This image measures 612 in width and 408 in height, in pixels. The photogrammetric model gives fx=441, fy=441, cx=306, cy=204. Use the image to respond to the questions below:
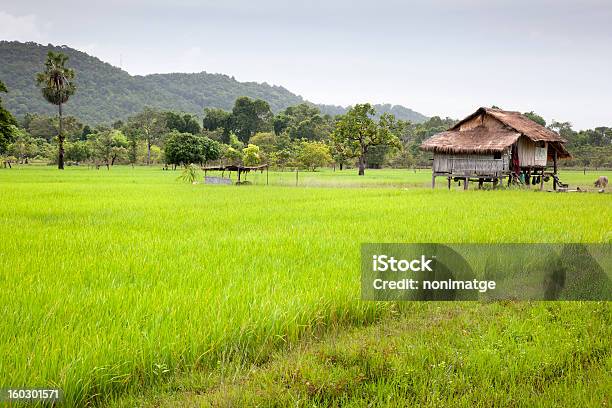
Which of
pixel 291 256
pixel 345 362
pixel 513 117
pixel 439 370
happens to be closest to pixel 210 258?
pixel 291 256

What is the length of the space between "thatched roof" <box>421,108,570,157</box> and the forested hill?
9234 centimetres

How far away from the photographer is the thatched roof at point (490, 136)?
24531 mm

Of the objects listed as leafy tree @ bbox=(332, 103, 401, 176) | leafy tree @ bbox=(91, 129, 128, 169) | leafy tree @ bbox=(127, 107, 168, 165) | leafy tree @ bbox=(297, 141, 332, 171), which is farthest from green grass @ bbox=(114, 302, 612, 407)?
leafy tree @ bbox=(127, 107, 168, 165)

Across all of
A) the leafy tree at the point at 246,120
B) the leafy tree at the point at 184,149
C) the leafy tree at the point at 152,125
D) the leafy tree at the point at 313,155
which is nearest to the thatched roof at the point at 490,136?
the leafy tree at the point at 313,155

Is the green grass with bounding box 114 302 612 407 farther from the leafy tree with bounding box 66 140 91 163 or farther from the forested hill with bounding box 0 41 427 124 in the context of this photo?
the forested hill with bounding box 0 41 427 124

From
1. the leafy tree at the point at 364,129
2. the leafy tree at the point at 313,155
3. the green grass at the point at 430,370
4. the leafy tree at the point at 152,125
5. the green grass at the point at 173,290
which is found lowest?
the green grass at the point at 430,370

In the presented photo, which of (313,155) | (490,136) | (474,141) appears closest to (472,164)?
(474,141)

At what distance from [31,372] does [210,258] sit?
9.85 ft

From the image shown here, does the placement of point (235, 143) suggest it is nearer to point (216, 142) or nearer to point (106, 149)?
point (216, 142)

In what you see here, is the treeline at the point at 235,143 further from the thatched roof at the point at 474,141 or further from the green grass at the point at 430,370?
the green grass at the point at 430,370

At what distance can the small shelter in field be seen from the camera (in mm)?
24953

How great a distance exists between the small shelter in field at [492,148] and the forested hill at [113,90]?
92.6 m

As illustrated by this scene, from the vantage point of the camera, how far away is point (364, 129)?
43.2m

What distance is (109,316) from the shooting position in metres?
3.20
